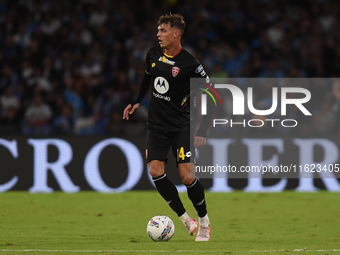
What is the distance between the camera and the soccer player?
5992 mm

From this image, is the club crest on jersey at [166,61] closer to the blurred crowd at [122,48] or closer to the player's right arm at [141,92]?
the player's right arm at [141,92]

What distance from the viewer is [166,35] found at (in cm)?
602

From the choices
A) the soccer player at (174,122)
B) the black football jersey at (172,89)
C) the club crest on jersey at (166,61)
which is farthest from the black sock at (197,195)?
the club crest on jersey at (166,61)

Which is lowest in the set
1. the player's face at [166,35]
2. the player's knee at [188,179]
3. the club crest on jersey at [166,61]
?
the player's knee at [188,179]

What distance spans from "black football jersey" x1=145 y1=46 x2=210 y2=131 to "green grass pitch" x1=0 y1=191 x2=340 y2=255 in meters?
1.27

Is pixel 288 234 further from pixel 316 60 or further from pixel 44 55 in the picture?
pixel 44 55

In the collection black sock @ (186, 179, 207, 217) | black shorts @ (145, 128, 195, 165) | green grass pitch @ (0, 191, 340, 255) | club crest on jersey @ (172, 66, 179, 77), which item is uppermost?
club crest on jersey @ (172, 66, 179, 77)

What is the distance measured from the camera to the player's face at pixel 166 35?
237 inches

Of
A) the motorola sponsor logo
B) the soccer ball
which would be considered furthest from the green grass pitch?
the motorola sponsor logo

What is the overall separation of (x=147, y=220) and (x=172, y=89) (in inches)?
93.3

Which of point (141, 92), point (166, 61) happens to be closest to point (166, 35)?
point (166, 61)

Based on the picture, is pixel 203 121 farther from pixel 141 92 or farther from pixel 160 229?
pixel 160 229

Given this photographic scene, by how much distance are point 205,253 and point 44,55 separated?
968 centimetres

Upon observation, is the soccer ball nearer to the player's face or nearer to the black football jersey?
the black football jersey
